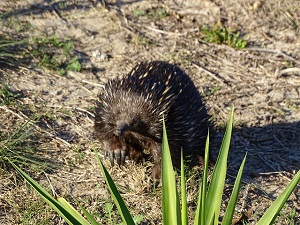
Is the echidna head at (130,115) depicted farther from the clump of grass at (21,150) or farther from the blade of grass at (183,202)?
the blade of grass at (183,202)

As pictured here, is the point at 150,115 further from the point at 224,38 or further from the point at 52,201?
the point at 224,38

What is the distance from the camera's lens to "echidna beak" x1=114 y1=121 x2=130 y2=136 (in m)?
4.03

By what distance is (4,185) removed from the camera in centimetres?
419

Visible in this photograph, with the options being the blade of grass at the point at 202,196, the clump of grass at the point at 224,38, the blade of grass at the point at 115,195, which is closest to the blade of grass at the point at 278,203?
the blade of grass at the point at 202,196

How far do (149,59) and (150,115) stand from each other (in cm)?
234

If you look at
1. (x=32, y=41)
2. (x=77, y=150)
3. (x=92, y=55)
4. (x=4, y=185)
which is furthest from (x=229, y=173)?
(x=32, y=41)

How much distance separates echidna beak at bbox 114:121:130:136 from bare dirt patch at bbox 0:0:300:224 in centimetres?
Result: 50

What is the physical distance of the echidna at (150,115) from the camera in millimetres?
4117

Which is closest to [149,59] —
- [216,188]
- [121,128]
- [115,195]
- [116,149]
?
[116,149]

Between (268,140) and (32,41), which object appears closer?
(268,140)

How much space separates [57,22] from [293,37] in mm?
2955

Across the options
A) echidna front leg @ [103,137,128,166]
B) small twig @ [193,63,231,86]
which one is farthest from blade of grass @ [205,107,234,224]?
small twig @ [193,63,231,86]

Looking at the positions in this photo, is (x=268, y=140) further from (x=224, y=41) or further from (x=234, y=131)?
(x=224, y=41)

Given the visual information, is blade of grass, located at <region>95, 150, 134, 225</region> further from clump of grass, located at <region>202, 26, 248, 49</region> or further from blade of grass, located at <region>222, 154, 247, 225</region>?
clump of grass, located at <region>202, 26, 248, 49</region>
